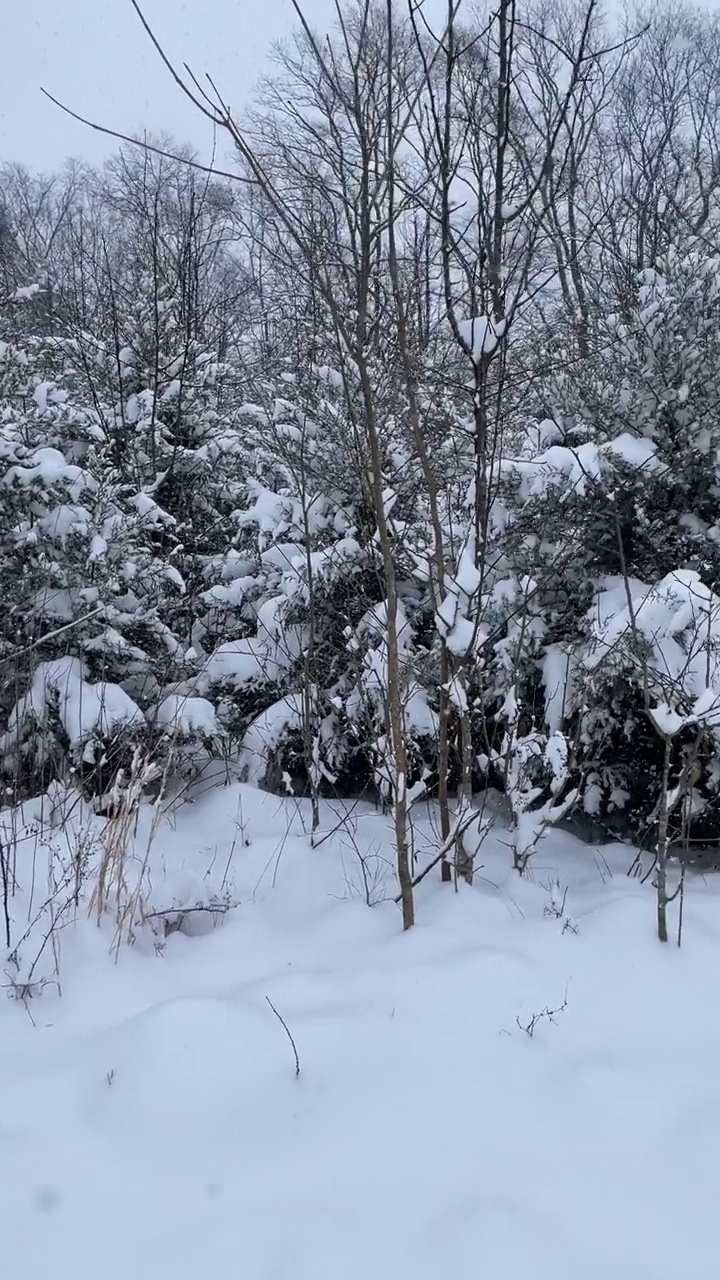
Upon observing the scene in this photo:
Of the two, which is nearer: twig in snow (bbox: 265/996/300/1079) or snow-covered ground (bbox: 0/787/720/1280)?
snow-covered ground (bbox: 0/787/720/1280)

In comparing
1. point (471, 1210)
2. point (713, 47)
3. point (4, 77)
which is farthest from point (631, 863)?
point (713, 47)

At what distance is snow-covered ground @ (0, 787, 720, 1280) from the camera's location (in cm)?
176

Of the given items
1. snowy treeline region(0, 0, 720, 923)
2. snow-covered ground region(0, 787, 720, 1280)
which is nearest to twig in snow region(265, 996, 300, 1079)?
snow-covered ground region(0, 787, 720, 1280)

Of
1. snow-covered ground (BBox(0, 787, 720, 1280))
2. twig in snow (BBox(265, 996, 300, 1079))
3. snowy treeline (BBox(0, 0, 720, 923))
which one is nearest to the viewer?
snow-covered ground (BBox(0, 787, 720, 1280))

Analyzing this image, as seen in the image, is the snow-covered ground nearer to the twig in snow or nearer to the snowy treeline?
A: the twig in snow

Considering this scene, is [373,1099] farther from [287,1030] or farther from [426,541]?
[426,541]

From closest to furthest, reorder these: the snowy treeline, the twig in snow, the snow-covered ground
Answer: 1. the snow-covered ground
2. the twig in snow
3. the snowy treeline

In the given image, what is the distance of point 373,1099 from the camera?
7.11 feet

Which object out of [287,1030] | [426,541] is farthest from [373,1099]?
[426,541]

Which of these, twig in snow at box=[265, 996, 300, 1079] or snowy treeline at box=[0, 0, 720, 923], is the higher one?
snowy treeline at box=[0, 0, 720, 923]

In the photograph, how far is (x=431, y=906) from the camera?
10.2 feet

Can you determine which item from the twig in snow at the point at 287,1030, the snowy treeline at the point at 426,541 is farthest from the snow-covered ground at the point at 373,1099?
the snowy treeline at the point at 426,541

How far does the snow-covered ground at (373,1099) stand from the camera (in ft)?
5.76

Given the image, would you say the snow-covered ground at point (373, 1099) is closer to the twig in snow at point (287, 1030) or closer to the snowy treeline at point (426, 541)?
the twig in snow at point (287, 1030)
